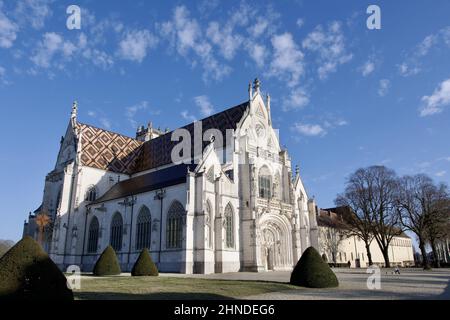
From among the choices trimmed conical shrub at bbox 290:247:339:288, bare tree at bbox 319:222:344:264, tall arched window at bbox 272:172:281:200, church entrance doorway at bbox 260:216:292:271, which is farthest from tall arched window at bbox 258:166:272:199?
bare tree at bbox 319:222:344:264

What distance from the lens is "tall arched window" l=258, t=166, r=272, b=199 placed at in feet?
109

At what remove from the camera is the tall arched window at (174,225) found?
27375 mm

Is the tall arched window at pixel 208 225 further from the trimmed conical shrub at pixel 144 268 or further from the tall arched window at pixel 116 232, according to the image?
the tall arched window at pixel 116 232

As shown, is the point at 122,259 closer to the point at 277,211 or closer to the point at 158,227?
the point at 158,227

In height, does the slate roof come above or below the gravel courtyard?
above

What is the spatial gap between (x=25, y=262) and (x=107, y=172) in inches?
1266

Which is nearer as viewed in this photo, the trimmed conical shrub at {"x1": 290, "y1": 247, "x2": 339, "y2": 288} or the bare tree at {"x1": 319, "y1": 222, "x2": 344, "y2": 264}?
the trimmed conical shrub at {"x1": 290, "y1": 247, "x2": 339, "y2": 288}

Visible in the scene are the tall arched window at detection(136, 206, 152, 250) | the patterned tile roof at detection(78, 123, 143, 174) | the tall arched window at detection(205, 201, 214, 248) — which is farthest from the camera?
the patterned tile roof at detection(78, 123, 143, 174)

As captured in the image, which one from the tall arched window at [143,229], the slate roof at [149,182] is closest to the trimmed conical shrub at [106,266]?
the tall arched window at [143,229]

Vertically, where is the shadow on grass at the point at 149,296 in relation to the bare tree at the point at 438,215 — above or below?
below

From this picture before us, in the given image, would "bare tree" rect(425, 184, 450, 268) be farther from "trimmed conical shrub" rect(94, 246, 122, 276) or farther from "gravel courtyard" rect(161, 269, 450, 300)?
"trimmed conical shrub" rect(94, 246, 122, 276)

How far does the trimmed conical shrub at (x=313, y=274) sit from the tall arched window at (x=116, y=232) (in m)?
20.8

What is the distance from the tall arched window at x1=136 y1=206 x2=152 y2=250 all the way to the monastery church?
3.3 inches
